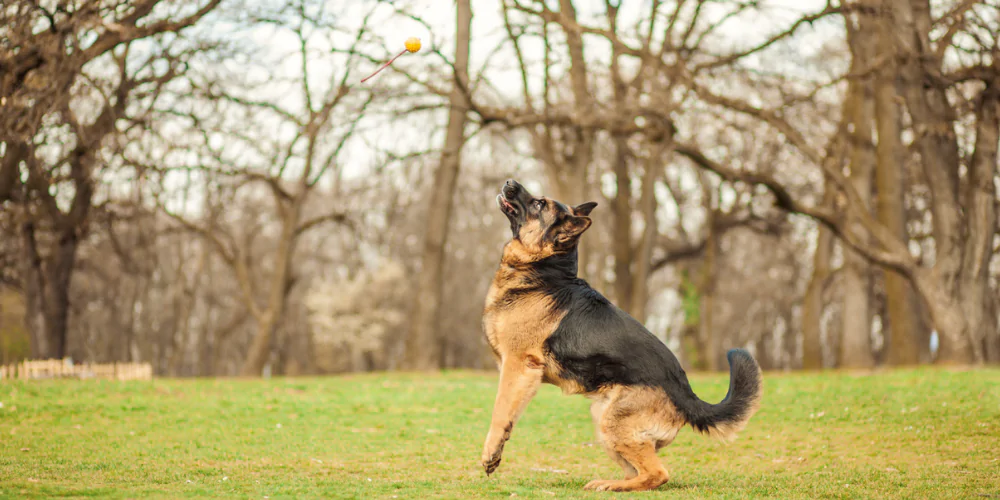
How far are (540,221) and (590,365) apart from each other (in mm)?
1280

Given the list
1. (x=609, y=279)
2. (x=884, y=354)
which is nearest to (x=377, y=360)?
(x=609, y=279)

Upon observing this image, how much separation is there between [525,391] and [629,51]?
1352cm

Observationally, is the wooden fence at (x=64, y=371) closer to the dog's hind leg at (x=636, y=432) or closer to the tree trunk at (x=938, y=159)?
the dog's hind leg at (x=636, y=432)

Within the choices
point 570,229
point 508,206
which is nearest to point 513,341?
point 570,229

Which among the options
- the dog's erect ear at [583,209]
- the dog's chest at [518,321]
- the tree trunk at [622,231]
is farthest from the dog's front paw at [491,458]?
the tree trunk at [622,231]

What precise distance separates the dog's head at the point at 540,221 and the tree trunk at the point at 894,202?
52.8 ft

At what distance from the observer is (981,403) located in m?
11.2

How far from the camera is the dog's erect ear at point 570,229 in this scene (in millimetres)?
6910

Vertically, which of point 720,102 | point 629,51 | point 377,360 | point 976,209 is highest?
point 629,51

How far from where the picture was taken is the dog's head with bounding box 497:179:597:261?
7.00 m

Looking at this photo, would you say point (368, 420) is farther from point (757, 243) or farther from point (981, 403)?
point (757, 243)

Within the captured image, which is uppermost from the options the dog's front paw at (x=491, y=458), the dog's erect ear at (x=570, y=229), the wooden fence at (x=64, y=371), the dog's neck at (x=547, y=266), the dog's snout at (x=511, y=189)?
the dog's snout at (x=511, y=189)

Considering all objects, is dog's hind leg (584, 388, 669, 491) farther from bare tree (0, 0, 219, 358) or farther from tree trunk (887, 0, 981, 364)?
tree trunk (887, 0, 981, 364)

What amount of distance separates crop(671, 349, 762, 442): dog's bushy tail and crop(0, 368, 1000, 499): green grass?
0.50 meters
